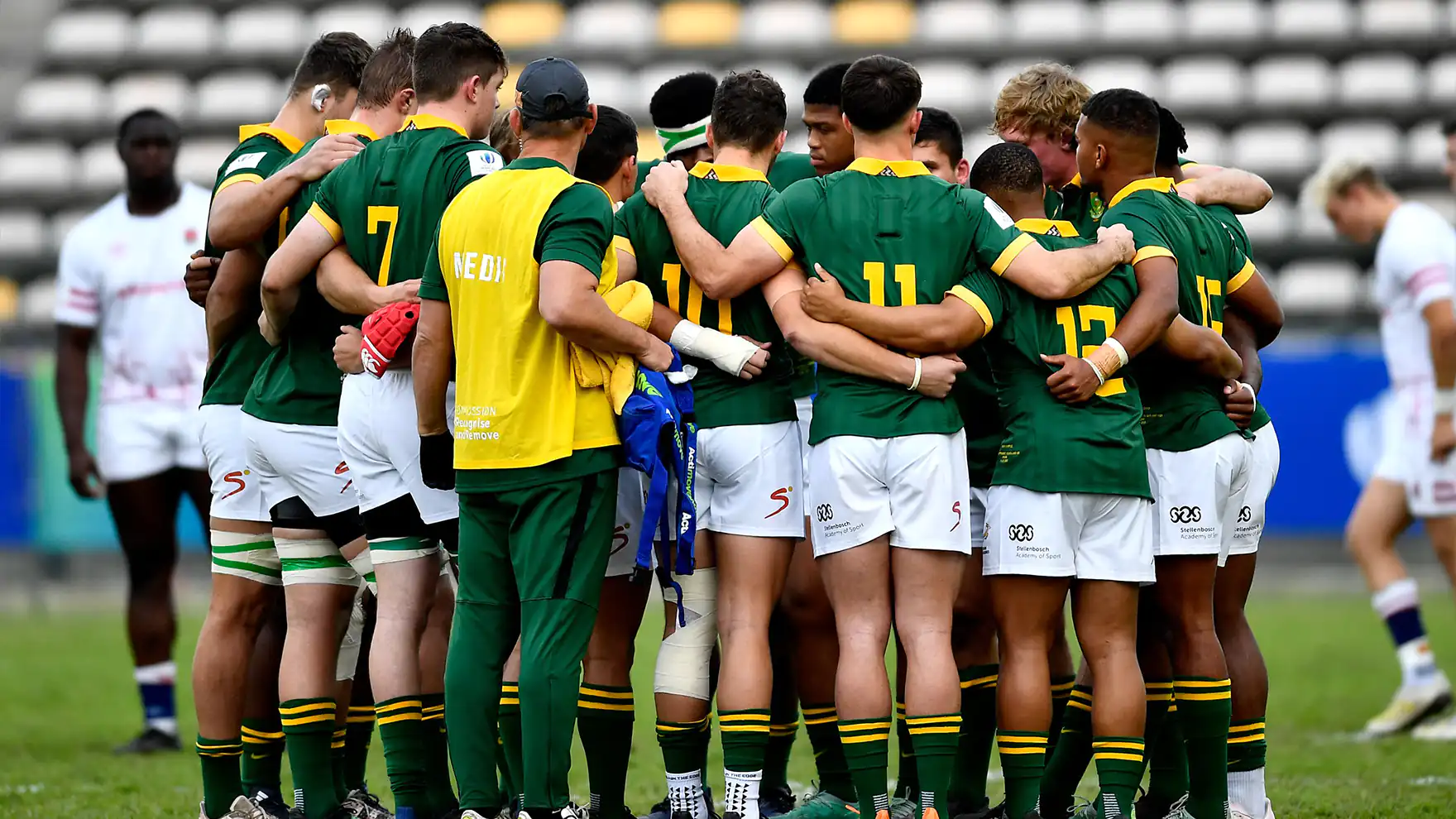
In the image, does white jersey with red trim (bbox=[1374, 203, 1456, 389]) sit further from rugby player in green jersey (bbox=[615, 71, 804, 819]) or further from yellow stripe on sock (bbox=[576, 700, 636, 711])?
yellow stripe on sock (bbox=[576, 700, 636, 711])

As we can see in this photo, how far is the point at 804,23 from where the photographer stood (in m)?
20.7

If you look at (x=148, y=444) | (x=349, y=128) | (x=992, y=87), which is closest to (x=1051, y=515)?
(x=349, y=128)

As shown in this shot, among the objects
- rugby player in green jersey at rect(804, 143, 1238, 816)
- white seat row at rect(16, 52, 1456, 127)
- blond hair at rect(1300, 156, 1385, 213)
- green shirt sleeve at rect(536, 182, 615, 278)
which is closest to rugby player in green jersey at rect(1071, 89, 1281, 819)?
rugby player in green jersey at rect(804, 143, 1238, 816)

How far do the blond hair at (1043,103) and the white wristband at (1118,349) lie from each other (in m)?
1.26

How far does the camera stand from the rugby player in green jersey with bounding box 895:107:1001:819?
6.17 m

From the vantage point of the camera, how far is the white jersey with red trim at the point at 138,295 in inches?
364

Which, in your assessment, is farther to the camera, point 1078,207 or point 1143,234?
point 1078,207

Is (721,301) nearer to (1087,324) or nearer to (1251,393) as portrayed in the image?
(1087,324)

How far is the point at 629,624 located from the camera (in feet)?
19.4

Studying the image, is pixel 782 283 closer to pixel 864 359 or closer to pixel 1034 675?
pixel 864 359

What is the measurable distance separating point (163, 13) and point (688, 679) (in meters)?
18.7

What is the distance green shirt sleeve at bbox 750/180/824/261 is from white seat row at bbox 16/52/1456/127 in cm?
1349

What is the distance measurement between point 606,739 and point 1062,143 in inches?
116

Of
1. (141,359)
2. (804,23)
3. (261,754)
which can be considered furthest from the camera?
(804,23)
